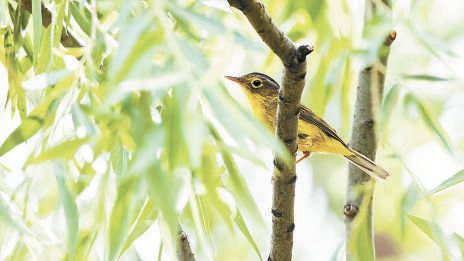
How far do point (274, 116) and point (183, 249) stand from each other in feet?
5.00

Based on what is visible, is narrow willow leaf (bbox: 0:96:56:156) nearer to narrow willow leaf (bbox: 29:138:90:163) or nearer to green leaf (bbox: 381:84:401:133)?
narrow willow leaf (bbox: 29:138:90:163)

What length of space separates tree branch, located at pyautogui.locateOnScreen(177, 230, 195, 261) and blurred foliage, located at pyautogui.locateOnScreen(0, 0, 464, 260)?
0.05 meters

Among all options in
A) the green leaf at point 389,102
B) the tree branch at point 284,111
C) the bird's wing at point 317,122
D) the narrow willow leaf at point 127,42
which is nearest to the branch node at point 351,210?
the tree branch at point 284,111

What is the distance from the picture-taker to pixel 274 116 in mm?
4262

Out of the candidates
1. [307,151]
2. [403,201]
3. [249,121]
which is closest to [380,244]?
[307,151]

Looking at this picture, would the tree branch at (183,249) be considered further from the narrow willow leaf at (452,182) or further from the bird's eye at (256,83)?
the bird's eye at (256,83)

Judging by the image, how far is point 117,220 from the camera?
198 centimetres

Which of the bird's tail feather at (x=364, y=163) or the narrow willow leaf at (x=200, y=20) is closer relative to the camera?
the narrow willow leaf at (x=200, y=20)

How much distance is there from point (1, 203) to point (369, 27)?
133 centimetres

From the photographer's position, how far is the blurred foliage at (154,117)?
5.62ft

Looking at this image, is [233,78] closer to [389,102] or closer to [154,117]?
[389,102]

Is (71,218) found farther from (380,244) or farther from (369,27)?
(380,244)

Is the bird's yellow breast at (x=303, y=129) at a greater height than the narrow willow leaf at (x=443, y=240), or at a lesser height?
greater

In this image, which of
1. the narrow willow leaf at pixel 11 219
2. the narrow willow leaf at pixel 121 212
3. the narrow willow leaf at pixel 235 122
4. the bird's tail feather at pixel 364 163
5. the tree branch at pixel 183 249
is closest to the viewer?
the narrow willow leaf at pixel 235 122
